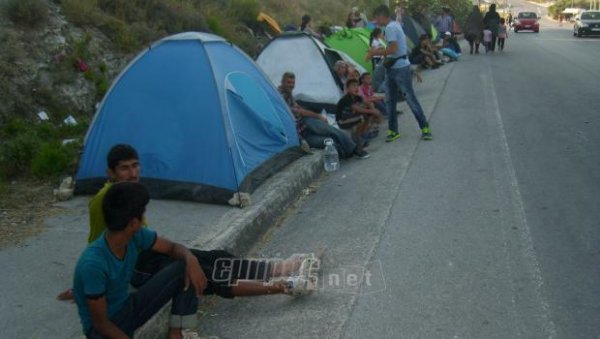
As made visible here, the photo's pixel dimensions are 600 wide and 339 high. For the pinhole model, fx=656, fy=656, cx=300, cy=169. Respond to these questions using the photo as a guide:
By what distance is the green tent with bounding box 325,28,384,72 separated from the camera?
15875mm

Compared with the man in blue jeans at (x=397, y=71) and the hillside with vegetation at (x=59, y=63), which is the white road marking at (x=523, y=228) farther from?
the hillside with vegetation at (x=59, y=63)

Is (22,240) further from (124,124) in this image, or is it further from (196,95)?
(196,95)

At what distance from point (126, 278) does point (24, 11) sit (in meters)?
8.24

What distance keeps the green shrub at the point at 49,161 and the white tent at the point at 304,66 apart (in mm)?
4892

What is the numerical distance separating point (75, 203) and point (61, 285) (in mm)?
2146

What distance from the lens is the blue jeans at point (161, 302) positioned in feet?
12.6

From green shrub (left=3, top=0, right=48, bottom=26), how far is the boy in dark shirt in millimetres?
5181

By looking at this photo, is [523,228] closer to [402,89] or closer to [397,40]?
[402,89]

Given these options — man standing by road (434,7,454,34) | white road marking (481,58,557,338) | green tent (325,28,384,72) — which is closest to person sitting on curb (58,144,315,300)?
white road marking (481,58,557,338)

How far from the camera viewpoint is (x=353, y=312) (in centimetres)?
451

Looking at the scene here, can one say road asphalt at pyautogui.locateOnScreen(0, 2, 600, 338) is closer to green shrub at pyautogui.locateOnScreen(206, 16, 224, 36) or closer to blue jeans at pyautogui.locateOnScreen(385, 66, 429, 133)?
blue jeans at pyautogui.locateOnScreen(385, 66, 429, 133)

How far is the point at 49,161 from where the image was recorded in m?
7.60

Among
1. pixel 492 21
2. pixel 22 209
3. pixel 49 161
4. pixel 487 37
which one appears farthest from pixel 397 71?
pixel 492 21

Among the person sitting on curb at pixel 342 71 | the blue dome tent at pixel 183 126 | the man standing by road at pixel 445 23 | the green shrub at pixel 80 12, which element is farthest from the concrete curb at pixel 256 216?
the man standing by road at pixel 445 23
